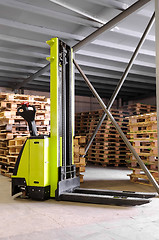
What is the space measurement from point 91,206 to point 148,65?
21.2 feet

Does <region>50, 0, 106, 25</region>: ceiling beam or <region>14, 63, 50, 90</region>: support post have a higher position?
<region>50, 0, 106, 25</region>: ceiling beam

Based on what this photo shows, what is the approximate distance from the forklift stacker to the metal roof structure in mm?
1052

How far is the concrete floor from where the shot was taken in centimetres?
301

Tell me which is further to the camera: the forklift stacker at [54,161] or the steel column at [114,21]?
the steel column at [114,21]

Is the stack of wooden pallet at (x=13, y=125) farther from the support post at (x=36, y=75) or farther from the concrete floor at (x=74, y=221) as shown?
the concrete floor at (x=74, y=221)

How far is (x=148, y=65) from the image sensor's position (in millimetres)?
9305

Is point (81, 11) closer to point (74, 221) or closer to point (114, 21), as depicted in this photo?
point (114, 21)

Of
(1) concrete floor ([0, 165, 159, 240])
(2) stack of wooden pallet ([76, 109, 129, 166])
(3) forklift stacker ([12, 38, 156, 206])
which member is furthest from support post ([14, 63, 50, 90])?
(1) concrete floor ([0, 165, 159, 240])

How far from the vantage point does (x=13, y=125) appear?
8102mm

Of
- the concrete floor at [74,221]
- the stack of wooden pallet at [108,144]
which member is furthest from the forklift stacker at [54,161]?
the stack of wooden pallet at [108,144]

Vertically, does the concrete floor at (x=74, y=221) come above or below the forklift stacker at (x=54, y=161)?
below

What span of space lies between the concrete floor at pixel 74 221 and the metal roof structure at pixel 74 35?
3899mm

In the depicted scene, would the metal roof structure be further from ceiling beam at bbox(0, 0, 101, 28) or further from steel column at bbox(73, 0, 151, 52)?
steel column at bbox(73, 0, 151, 52)

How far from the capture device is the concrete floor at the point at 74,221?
301cm
